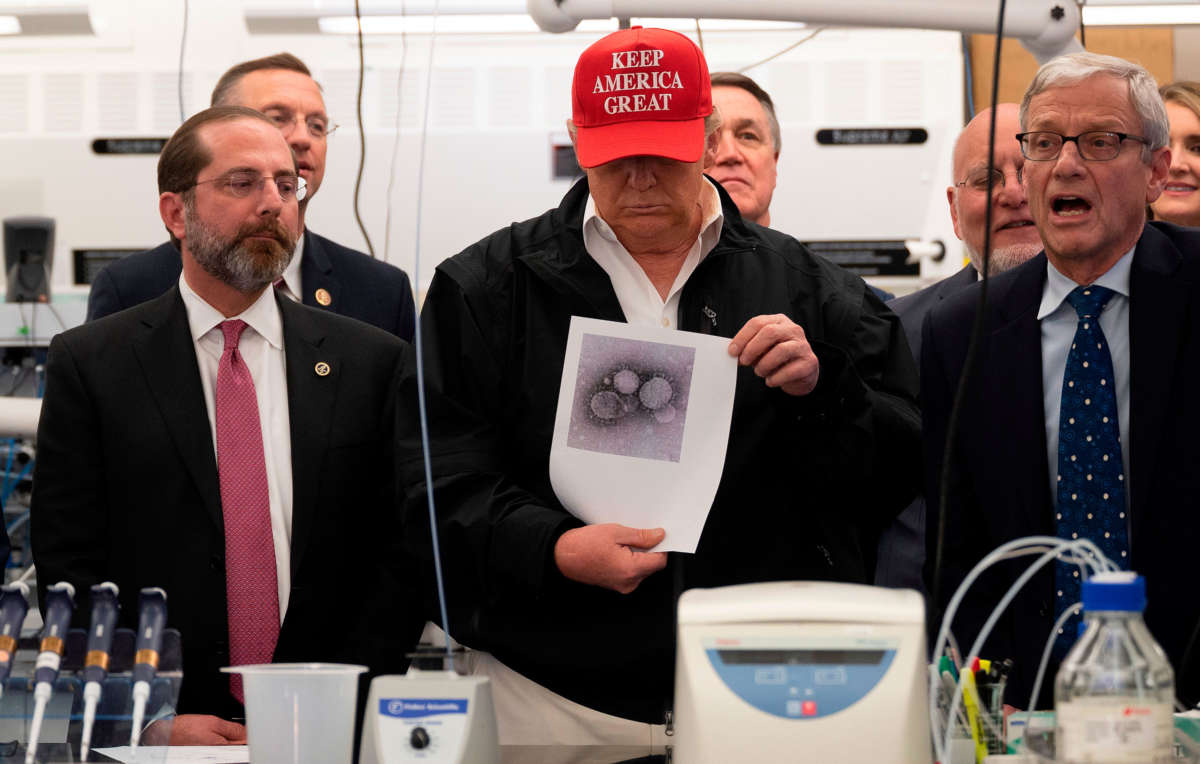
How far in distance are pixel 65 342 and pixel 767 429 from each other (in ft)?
3.83

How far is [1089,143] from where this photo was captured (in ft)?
6.46

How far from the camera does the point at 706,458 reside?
1681mm

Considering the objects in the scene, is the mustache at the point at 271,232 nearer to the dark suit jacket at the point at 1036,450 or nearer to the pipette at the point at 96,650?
the pipette at the point at 96,650

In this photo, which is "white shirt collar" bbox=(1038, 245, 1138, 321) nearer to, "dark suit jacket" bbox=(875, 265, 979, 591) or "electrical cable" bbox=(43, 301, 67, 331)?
"dark suit jacket" bbox=(875, 265, 979, 591)

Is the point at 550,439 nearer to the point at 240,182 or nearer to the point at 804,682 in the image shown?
the point at 804,682

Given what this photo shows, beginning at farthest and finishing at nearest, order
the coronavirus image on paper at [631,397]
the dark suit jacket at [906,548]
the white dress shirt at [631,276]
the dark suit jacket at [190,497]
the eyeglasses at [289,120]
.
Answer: the eyeglasses at [289,120]
the dark suit jacket at [906,548]
the dark suit jacket at [190,497]
the white dress shirt at [631,276]
the coronavirus image on paper at [631,397]

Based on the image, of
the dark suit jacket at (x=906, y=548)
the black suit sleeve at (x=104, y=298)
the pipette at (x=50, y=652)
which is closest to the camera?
the pipette at (x=50, y=652)

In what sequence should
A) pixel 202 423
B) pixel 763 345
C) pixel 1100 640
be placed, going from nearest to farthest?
pixel 1100 640 → pixel 763 345 → pixel 202 423

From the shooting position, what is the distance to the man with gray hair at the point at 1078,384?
182 cm

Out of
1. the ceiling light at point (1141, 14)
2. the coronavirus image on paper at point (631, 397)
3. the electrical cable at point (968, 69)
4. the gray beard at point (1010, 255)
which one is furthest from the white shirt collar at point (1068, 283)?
the electrical cable at point (968, 69)

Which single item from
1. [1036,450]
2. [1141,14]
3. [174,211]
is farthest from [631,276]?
[1141,14]

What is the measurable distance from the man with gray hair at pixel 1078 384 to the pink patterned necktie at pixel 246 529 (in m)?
1.03

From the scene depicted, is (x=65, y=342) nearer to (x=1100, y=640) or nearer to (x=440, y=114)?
(x=1100, y=640)

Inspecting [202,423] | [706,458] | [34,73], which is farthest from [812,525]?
[34,73]
